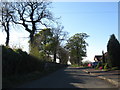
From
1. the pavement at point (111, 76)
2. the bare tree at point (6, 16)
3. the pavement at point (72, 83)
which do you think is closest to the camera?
the pavement at point (72, 83)

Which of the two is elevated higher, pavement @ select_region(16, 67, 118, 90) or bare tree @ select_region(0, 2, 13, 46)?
bare tree @ select_region(0, 2, 13, 46)

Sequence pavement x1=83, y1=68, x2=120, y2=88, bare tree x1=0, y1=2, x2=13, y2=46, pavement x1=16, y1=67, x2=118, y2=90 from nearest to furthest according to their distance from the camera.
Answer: pavement x1=16, y1=67, x2=118, y2=90, pavement x1=83, y1=68, x2=120, y2=88, bare tree x1=0, y1=2, x2=13, y2=46

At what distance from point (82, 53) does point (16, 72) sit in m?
71.2

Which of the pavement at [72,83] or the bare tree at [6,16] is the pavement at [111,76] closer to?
the pavement at [72,83]

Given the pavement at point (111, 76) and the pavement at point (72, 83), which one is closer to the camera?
the pavement at point (72, 83)

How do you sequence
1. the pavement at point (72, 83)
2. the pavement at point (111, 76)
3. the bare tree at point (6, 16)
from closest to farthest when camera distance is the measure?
the pavement at point (72, 83) < the pavement at point (111, 76) < the bare tree at point (6, 16)

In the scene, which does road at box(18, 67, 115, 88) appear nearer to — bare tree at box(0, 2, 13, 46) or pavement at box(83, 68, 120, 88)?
pavement at box(83, 68, 120, 88)

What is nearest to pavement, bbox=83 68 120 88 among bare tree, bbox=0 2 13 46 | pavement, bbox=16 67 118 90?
pavement, bbox=16 67 118 90

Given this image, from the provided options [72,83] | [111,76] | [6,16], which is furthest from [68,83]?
[6,16]

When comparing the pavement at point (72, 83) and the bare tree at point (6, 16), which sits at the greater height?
the bare tree at point (6, 16)

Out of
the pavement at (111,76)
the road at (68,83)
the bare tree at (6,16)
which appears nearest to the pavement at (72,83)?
the road at (68,83)

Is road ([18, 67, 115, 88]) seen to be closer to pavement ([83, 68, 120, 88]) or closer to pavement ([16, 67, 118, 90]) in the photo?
pavement ([16, 67, 118, 90])

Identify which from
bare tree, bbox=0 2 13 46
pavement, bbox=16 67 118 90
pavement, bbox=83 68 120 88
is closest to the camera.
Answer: pavement, bbox=16 67 118 90

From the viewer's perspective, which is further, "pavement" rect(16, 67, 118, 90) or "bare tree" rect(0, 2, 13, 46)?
"bare tree" rect(0, 2, 13, 46)
